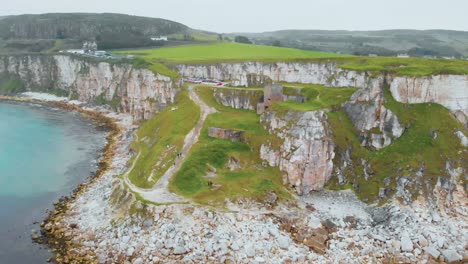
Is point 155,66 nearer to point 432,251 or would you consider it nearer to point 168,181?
point 168,181

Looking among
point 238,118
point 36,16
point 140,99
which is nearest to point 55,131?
point 140,99

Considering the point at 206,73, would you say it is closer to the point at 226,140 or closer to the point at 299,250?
the point at 226,140

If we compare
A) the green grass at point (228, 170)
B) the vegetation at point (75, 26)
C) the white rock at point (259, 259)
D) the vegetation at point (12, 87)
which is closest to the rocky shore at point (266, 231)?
the white rock at point (259, 259)

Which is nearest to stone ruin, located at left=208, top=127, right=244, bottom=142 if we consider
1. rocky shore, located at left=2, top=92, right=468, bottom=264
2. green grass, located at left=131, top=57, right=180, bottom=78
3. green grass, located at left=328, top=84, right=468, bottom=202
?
rocky shore, located at left=2, top=92, right=468, bottom=264

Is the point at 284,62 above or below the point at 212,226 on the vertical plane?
above

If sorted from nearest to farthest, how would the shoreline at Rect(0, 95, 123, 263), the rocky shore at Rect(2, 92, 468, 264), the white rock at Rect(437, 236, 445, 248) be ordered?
the rocky shore at Rect(2, 92, 468, 264) → the white rock at Rect(437, 236, 445, 248) → the shoreline at Rect(0, 95, 123, 263)

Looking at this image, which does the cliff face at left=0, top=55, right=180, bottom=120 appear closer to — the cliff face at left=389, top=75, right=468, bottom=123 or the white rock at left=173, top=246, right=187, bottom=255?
the cliff face at left=389, top=75, right=468, bottom=123

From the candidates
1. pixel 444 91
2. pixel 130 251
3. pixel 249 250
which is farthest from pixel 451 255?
pixel 130 251
